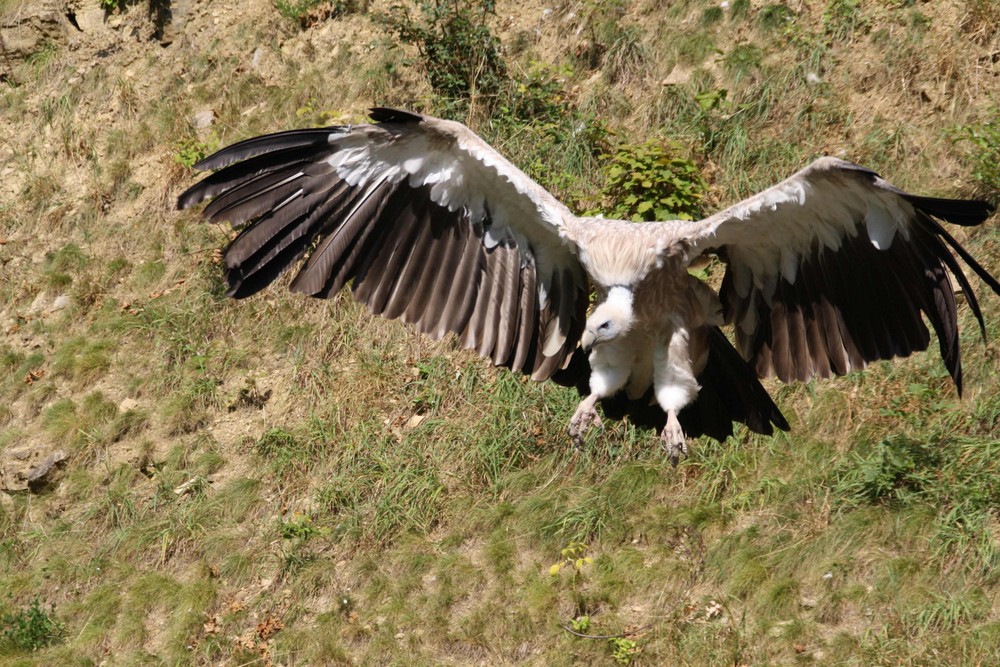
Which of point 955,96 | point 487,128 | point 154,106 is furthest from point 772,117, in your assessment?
point 154,106

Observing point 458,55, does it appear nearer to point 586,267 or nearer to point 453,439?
point 453,439

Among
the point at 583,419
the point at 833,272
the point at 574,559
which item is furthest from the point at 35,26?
the point at 833,272

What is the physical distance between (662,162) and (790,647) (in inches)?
137

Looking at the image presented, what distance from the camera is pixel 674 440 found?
607cm

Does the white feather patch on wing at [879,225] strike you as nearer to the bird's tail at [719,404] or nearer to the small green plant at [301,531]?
the bird's tail at [719,404]

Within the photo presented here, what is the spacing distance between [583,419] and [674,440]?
0.48 metres

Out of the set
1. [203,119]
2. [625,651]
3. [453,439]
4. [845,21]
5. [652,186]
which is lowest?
[625,651]

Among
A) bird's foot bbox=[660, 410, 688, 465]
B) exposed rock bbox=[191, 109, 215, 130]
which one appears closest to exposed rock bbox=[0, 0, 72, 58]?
exposed rock bbox=[191, 109, 215, 130]

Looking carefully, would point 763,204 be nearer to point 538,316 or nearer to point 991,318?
point 538,316

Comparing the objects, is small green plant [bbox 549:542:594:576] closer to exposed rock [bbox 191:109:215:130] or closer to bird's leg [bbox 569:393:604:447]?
bird's leg [bbox 569:393:604:447]

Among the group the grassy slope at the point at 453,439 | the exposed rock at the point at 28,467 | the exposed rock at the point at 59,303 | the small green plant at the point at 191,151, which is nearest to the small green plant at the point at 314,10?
the grassy slope at the point at 453,439

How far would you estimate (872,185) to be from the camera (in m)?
5.46

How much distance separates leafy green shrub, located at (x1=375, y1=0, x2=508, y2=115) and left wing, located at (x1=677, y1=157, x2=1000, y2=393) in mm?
4597

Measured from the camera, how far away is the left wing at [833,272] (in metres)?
5.59
